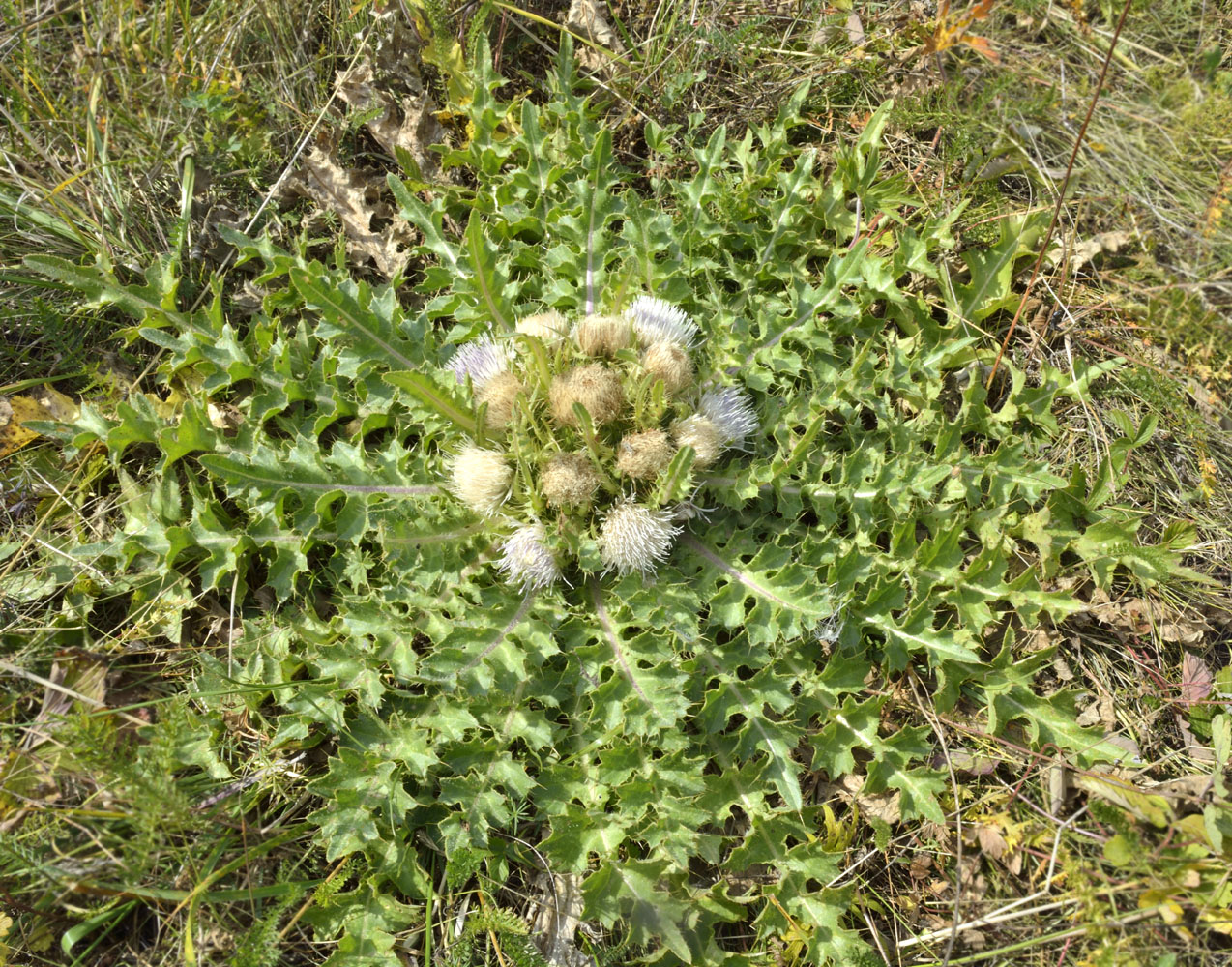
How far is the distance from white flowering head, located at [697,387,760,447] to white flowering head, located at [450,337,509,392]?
0.90 meters

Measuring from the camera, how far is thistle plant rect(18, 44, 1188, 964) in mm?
3113

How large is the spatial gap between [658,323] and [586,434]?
2.47 feet

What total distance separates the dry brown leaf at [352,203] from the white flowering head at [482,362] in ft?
3.21

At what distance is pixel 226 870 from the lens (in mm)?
2967

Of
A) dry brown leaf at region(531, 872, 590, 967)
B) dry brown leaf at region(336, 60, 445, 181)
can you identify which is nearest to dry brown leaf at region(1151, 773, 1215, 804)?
dry brown leaf at region(531, 872, 590, 967)

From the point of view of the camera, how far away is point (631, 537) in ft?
10.5

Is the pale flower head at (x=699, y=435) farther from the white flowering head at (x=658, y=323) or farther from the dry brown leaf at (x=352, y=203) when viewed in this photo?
the dry brown leaf at (x=352, y=203)

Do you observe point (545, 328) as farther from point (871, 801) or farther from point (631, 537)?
point (871, 801)

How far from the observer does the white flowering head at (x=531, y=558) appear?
324 cm

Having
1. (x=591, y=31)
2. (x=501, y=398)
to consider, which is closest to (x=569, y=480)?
(x=501, y=398)

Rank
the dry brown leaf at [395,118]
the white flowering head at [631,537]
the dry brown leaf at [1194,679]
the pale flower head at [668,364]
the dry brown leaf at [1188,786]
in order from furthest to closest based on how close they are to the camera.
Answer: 1. the dry brown leaf at [395,118]
2. the dry brown leaf at [1194,679]
3. the pale flower head at [668,364]
4. the white flowering head at [631,537]
5. the dry brown leaf at [1188,786]

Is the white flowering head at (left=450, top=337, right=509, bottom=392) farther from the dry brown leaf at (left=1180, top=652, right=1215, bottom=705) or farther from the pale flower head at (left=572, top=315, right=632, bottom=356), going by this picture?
the dry brown leaf at (left=1180, top=652, right=1215, bottom=705)

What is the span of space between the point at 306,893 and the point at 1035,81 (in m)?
5.58

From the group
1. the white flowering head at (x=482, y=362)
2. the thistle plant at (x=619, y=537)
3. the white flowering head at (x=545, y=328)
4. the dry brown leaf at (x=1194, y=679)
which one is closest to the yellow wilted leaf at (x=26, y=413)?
the thistle plant at (x=619, y=537)
